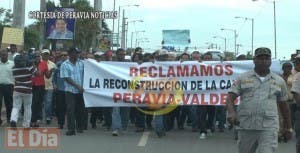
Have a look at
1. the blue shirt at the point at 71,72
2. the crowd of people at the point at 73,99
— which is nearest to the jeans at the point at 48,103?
the crowd of people at the point at 73,99

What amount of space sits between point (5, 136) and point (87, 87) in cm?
230

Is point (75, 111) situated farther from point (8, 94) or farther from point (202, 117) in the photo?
point (202, 117)

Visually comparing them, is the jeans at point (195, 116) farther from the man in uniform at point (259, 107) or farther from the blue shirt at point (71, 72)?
the man in uniform at point (259, 107)

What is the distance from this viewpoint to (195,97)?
14.0m

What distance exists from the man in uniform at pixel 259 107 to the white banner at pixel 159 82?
6.11m

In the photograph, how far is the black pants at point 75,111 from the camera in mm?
13383

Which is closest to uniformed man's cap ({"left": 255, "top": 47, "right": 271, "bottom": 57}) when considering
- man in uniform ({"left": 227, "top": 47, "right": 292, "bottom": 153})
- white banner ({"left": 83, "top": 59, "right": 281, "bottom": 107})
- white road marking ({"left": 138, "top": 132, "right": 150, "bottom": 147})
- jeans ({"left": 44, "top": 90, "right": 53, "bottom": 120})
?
man in uniform ({"left": 227, "top": 47, "right": 292, "bottom": 153})

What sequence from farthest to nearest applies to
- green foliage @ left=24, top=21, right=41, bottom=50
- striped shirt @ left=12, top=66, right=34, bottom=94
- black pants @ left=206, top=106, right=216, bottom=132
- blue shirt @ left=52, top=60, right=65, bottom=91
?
green foliage @ left=24, top=21, right=41, bottom=50 < blue shirt @ left=52, top=60, right=65, bottom=91 < black pants @ left=206, top=106, right=216, bottom=132 < striped shirt @ left=12, top=66, right=34, bottom=94

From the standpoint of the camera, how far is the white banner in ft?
45.8

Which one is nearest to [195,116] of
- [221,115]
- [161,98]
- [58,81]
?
[221,115]

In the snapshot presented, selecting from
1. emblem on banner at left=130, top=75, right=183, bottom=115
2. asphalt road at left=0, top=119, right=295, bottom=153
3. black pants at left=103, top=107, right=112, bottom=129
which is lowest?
asphalt road at left=0, top=119, right=295, bottom=153

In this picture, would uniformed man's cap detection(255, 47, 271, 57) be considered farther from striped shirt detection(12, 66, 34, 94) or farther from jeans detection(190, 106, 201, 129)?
striped shirt detection(12, 66, 34, 94)

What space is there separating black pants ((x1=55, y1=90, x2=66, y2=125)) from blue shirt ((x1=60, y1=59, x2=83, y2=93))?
1.24m

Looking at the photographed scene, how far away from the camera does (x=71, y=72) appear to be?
1357cm
